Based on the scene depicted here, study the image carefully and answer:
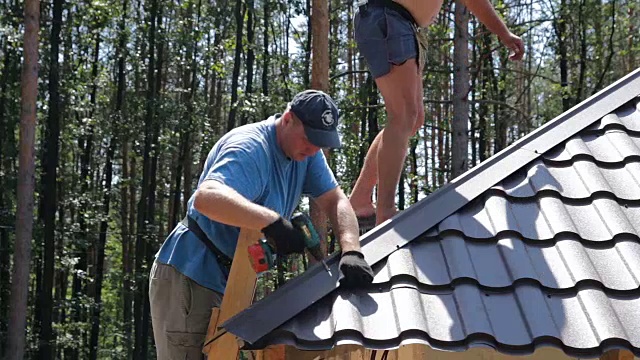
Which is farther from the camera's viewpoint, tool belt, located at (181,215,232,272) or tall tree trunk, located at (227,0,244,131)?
tall tree trunk, located at (227,0,244,131)

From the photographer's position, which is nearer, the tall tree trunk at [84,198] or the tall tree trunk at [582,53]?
the tall tree trunk at [582,53]

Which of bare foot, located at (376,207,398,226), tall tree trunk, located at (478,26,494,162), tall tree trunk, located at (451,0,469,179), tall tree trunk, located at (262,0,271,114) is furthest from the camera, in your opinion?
tall tree trunk, located at (478,26,494,162)

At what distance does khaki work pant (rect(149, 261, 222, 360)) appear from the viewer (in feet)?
10.6

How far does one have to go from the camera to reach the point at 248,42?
2311 cm

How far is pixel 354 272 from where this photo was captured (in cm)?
294

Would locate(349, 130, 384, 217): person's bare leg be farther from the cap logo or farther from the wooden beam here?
the wooden beam

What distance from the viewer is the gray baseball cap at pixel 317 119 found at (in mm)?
3152

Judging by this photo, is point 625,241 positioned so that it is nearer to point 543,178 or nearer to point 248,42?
point 543,178

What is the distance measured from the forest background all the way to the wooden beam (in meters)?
14.5

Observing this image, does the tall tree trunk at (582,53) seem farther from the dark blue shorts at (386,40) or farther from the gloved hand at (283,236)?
the gloved hand at (283,236)

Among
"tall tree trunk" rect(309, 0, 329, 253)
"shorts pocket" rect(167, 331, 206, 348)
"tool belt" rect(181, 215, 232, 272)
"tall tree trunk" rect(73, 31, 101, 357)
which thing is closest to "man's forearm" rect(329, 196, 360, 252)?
"tool belt" rect(181, 215, 232, 272)

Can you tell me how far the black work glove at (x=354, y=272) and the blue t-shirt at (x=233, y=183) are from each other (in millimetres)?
437

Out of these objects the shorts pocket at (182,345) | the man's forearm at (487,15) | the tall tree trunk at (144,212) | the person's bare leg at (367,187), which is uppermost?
the tall tree trunk at (144,212)

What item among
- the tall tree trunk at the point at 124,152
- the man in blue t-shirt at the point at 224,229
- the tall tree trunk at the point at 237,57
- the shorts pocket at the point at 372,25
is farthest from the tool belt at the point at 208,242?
the tall tree trunk at the point at 124,152
